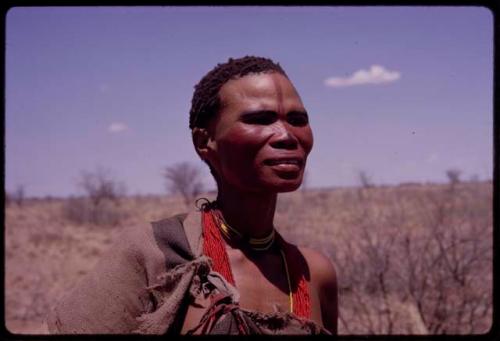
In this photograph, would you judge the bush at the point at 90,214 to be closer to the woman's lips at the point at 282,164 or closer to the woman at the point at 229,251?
the woman at the point at 229,251

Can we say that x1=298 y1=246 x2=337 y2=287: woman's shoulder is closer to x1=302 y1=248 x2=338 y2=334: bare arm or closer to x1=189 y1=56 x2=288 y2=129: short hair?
x1=302 y1=248 x2=338 y2=334: bare arm

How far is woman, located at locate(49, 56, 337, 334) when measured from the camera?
4.70 feet

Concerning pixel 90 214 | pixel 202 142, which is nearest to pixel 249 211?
pixel 202 142

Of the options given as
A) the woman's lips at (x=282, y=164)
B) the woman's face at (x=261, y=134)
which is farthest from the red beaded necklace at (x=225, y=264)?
the woman's lips at (x=282, y=164)

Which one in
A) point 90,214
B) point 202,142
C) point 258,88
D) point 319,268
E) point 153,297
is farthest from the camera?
point 90,214

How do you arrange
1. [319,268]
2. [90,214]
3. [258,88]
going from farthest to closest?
[90,214] < [319,268] < [258,88]

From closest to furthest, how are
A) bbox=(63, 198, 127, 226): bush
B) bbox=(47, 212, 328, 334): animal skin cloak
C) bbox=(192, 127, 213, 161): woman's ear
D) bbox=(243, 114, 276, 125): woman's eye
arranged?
bbox=(47, 212, 328, 334): animal skin cloak < bbox=(243, 114, 276, 125): woman's eye < bbox=(192, 127, 213, 161): woman's ear < bbox=(63, 198, 127, 226): bush

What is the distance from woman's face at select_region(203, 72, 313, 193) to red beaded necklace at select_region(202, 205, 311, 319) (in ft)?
0.46

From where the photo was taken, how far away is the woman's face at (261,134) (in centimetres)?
148

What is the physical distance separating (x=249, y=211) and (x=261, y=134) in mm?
251

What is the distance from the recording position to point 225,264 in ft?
5.07

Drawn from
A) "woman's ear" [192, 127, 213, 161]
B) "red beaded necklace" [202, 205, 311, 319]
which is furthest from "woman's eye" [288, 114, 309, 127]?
"red beaded necklace" [202, 205, 311, 319]

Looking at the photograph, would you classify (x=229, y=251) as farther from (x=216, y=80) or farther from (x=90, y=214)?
(x=90, y=214)
